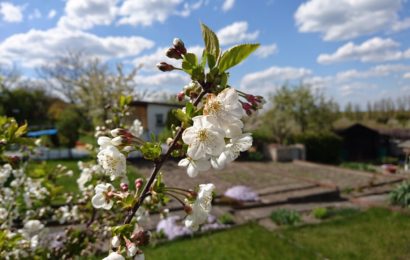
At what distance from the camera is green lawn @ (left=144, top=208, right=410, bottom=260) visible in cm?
505

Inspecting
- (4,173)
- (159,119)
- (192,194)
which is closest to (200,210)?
(192,194)

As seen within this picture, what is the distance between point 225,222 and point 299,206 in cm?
246

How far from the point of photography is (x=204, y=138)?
100 centimetres

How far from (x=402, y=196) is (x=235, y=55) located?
26.5 ft

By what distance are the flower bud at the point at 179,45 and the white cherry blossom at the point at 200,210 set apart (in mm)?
494

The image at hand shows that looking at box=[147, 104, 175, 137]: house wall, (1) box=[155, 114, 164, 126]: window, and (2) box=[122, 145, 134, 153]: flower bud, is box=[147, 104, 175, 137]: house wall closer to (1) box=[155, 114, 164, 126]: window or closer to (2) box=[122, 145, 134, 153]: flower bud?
(1) box=[155, 114, 164, 126]: window

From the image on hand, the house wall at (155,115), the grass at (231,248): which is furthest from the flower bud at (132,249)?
the house wall at (155,115)

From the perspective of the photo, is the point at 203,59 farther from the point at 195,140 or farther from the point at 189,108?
the point at 195,140

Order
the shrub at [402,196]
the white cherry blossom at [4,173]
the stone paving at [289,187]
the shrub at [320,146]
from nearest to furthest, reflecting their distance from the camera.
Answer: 1. the white cherry blossom at [4,173]
2. the shrub at [402,196]
3. the stone paving at [289,187]
4. the shrub at [320,146]

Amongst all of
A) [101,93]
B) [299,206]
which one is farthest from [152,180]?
[101,93]

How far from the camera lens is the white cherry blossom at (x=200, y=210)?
1220 millimetres

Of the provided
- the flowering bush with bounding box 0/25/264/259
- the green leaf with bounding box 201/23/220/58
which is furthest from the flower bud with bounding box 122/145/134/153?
the green leaf with bounding box 201/23/220/58

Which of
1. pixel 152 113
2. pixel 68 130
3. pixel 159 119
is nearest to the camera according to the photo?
pixel 68 130

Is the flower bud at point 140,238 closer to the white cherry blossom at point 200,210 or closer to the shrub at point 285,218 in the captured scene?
the white cherry blossom at point 200,210
